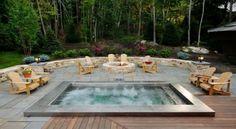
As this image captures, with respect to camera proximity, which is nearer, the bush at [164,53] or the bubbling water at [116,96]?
the bubbling water at [116,96]

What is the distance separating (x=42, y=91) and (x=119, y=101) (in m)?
2.59

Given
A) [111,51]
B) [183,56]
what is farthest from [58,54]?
[183,56]

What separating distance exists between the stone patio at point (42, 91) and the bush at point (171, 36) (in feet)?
12.3

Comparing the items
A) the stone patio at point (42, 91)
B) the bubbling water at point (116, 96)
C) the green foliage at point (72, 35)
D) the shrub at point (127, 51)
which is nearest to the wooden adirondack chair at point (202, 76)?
the stone patio at point (42, 91)

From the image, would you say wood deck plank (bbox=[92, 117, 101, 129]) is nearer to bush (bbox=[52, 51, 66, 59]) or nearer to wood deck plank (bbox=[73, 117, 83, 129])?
wood deck plank (bbox=[73, 117, 83, 129])

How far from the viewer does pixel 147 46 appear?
1502 cm

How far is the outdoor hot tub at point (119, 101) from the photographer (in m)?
5.05

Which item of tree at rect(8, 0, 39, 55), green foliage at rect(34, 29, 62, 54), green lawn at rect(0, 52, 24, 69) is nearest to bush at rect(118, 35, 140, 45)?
green foliage at rect(34, 29, 62, 54)

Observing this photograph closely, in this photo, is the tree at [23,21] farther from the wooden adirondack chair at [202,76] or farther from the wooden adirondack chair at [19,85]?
the wooden adirondack chair at [202,76]

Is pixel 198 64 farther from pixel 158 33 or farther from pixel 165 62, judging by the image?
pixel 158 33

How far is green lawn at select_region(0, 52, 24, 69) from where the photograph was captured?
1265 centimetres

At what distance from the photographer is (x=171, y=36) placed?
52.6 ft

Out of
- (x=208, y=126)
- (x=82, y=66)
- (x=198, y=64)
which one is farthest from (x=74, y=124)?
(x=198, y=64)

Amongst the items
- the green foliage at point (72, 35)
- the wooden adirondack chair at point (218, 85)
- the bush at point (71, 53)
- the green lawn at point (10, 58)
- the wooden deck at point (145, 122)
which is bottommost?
the wooden deck at point (145, 122)
